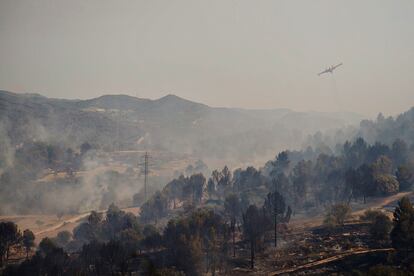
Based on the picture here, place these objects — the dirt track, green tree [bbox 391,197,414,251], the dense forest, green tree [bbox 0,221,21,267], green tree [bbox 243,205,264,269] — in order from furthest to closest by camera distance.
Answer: green tree [bbox 0,221,21,267] < green tree [bbox 243,205,264,269] < the dense forest < the dirt track < green tree [bbox 391,197,414,251]

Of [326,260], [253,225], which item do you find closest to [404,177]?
[253,225]

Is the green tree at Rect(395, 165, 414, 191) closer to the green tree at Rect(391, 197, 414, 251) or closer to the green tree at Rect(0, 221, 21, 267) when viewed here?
the green tree at Rect(391, 197, 414, 251)

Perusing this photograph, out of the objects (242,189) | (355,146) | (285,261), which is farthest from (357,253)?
(355,146)

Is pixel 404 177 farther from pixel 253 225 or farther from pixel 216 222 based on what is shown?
pixel 216 222

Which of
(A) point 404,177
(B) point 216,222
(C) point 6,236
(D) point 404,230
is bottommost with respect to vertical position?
(C) point 6,236

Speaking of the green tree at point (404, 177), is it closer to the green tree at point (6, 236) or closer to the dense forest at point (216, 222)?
the dense forest at point (216, 222)

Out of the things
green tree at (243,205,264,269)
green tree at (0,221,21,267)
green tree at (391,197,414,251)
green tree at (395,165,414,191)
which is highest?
green tree at (395,165,414,191)

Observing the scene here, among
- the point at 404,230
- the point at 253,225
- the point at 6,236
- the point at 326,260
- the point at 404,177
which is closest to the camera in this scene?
the point at 404,230

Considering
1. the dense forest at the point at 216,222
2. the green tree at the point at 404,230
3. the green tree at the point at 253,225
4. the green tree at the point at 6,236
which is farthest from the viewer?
the green tree at the point at 6,236

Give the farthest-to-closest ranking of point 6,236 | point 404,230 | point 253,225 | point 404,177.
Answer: point 404,177 < point 6,236 < point 253,225 < point 404,230

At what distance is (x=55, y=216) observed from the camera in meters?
158

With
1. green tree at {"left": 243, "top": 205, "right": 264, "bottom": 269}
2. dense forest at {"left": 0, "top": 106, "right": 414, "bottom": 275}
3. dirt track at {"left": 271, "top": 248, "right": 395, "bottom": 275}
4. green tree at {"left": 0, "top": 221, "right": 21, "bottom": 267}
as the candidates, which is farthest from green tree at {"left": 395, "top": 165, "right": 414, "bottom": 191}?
green tree at {"left": 0, "top": 221, "right": 21, "bottom": 267}

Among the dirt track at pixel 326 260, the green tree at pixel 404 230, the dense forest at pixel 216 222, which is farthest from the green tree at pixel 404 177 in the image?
the dirt track at pixel 326 260

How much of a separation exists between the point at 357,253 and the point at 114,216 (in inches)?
2872
